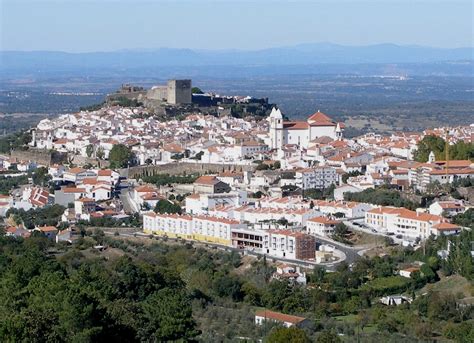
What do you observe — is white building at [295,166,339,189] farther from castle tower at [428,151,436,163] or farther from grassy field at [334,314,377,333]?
grassy field at [334,314,377,333]

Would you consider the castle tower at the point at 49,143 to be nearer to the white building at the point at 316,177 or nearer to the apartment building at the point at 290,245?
the white building at the point at 316,177

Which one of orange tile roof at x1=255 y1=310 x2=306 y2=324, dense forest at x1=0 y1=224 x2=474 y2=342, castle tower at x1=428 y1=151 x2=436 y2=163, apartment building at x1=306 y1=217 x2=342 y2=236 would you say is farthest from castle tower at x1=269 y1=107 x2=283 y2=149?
orange tile roof at x1=255 y1=310 x2=306 y2=324

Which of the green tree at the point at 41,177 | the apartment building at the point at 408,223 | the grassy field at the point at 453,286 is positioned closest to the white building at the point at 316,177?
the apartment building at the point at 408,223

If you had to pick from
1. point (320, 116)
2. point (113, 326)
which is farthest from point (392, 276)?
point (320, 116)

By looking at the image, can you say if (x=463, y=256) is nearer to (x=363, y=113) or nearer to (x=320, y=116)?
(x=320, y=116)

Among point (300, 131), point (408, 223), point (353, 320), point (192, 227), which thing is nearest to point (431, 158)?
point (408, 223)

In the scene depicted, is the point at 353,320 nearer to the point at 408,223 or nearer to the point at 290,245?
the point at 290,245
